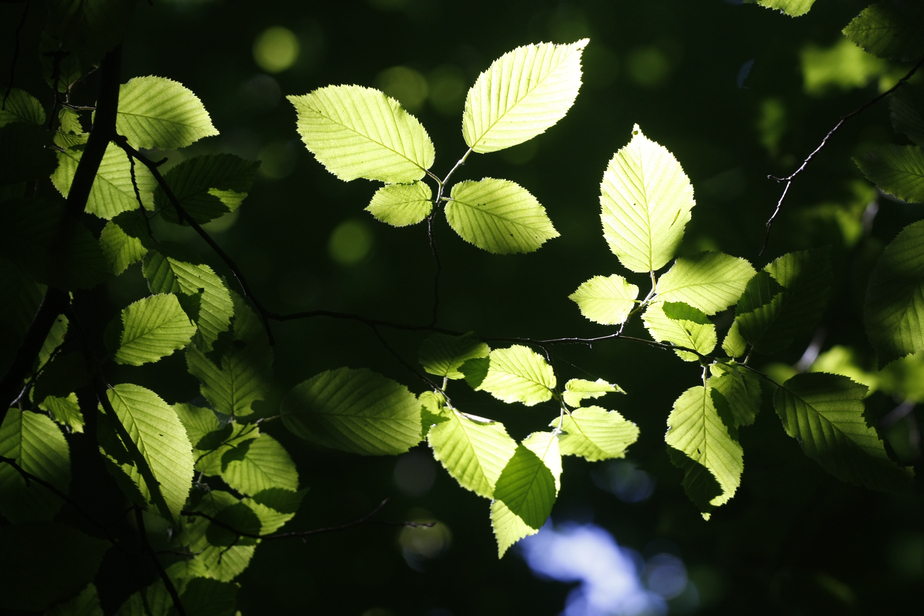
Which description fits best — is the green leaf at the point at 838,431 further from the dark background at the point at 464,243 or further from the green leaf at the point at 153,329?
the dark background at the point at 464,243

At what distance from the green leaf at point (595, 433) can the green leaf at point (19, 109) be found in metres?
0.76

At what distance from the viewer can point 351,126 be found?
23.0 inches

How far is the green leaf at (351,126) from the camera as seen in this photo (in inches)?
22.8

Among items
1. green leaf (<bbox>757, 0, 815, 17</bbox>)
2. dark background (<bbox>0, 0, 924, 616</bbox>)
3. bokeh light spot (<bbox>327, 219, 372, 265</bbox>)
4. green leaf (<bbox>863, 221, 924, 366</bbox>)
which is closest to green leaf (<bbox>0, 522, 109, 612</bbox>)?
green leaf (<bbox>863, 221, 924, 366</bbox>)

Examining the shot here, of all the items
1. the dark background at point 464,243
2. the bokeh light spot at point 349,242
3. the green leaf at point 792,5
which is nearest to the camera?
the green leaf at point 792,5

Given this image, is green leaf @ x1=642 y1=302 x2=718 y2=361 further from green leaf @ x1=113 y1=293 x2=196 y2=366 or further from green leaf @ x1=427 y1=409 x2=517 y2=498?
green leaf @ x1=113 y1=293 x2=196 y2=366

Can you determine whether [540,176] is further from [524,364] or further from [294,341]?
[524,364]

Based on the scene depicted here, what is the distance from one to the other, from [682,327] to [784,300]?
0.11m

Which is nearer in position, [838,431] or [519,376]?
[838,431]

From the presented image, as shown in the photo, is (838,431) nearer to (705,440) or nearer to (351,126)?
(705,440)

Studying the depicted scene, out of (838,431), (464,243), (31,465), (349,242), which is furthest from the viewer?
(349,242)

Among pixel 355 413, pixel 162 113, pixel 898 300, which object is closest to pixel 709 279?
pixel 898 300

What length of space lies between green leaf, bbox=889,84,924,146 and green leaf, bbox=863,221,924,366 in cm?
12

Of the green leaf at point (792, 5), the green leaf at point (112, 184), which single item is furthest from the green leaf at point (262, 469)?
the green leaf at point (792, 5)
